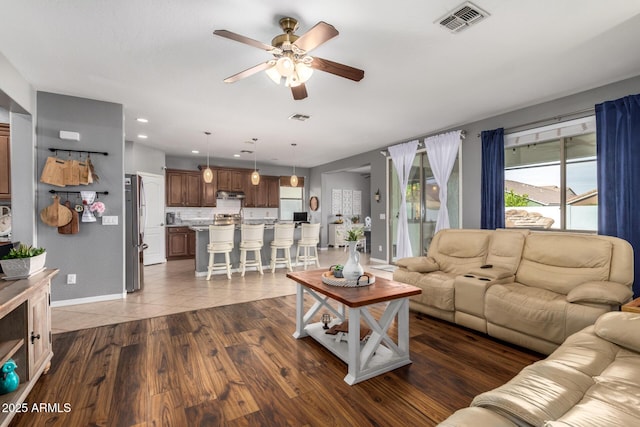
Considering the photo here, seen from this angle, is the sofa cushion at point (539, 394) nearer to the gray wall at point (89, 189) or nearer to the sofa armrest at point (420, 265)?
the sofa armrest at point (420, 265)

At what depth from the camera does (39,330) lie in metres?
2.10

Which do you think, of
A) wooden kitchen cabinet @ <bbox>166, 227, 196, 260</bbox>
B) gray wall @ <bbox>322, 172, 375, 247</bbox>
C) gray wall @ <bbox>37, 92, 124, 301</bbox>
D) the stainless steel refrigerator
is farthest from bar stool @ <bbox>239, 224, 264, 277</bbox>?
gray wall @ <bbox>322, 172, 375, 247</bbox>

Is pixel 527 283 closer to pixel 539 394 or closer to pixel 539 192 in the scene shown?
pixel 539 192

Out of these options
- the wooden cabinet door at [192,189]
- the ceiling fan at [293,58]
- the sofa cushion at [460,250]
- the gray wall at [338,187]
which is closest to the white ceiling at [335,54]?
the ceiling fan at [293,58]

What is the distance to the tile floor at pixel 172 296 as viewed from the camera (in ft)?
11.2

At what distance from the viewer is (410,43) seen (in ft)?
8.50

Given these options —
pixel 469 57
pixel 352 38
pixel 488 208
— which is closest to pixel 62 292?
pixel 352 38

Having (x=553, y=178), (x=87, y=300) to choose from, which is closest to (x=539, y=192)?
(x=553, y=178)

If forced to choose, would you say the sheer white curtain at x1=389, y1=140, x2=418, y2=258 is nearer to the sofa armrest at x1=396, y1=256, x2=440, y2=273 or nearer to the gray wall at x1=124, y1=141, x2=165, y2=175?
the sofa armrest at x1=396, y1=256, x2=440, y2=273

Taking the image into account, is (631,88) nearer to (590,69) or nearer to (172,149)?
(590,69)

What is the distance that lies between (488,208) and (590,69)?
202 cm

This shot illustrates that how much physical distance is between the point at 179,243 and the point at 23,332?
5.88m

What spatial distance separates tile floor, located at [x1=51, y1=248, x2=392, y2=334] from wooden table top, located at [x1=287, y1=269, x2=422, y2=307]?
1887 millimetres

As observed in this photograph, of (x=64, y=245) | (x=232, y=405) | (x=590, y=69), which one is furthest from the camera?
(x=64, y=245)
